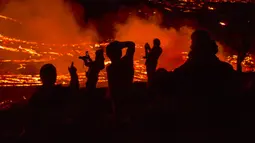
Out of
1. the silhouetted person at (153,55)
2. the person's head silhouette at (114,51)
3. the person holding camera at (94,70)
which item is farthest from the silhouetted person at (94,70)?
the silhouetted person at (153,55)

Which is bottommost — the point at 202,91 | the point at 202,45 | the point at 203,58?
the point at 202,91

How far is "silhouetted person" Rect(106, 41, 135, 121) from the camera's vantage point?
535 centimetres

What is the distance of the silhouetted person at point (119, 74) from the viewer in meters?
5.35

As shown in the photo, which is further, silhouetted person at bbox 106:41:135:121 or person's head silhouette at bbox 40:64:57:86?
silhouetted person at bbox 106:41:135:121

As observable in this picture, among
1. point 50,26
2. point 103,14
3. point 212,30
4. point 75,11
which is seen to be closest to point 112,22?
point 103,14

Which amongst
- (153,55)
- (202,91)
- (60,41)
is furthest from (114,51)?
(60,41)

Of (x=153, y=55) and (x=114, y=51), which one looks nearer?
(x=114, y=51)

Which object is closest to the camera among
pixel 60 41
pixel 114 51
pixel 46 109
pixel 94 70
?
pixel 46 109

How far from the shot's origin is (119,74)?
213 inches

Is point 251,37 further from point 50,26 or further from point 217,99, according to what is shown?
point 217,99

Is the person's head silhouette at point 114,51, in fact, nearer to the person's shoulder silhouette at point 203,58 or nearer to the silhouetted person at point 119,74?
the silhouetted person at point 119,74

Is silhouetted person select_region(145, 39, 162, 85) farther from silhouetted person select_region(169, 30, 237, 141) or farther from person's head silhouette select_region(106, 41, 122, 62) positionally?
silhouetted person select_region(169, 30, 237, 141)

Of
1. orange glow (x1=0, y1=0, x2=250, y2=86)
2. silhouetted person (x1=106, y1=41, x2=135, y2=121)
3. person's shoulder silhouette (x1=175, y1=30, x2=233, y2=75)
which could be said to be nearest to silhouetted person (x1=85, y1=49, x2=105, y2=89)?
silhouetted person (x1=106, y1=41, x2=135, y2=121)

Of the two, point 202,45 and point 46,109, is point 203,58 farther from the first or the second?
point 46,109
